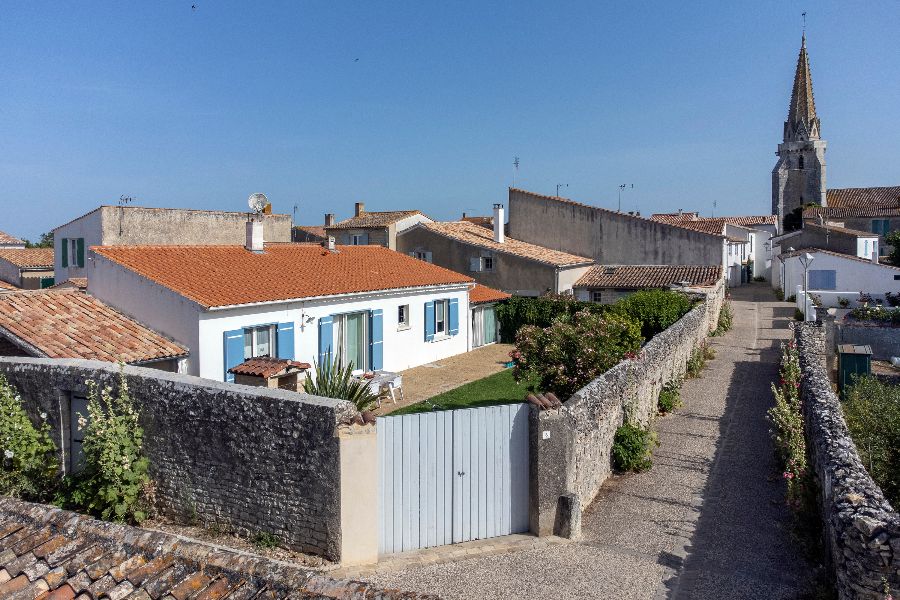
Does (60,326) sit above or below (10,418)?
above

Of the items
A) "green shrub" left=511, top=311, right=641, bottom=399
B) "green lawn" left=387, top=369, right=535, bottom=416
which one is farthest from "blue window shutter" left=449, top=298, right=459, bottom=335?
"green shrub" left=511, top=311, right=641, bottom=399

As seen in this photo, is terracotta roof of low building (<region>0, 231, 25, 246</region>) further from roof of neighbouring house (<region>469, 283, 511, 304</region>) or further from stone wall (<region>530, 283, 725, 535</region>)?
stone wall (<region>530, 283, 725, 535</region>)

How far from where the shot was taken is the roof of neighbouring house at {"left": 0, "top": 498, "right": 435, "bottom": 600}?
385cm

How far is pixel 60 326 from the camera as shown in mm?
14859

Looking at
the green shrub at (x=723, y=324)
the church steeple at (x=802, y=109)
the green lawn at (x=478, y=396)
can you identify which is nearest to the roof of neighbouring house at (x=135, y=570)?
the green lawn at (x=478, y=396)

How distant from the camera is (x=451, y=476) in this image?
8.75 meters

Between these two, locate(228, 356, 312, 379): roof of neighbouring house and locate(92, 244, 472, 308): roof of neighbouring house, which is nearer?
locate(228, 356, 312, 379): roof of neighbouring house

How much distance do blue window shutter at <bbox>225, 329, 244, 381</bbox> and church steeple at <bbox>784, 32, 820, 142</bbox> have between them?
92883mm

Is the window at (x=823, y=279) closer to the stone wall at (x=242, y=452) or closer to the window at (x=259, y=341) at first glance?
the window at (x=259, y=341)

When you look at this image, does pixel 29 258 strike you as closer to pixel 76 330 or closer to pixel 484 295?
pixel 484 295

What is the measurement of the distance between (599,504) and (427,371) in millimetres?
13171

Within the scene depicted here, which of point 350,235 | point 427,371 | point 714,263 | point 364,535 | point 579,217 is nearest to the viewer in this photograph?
point 364,535

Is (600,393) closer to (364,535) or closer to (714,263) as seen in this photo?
(364,535)

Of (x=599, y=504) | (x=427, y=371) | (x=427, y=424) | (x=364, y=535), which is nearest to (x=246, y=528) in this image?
(x=364, y=535)
